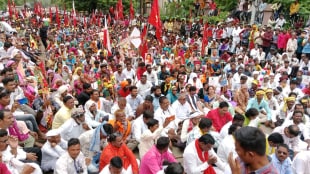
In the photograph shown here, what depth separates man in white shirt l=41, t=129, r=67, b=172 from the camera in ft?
15.5

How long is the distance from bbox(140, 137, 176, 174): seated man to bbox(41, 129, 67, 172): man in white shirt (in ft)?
4.03

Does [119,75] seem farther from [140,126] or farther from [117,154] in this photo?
[117,154]

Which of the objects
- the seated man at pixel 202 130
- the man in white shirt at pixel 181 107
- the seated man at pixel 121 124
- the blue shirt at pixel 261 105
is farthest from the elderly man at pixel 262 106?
the seated man at pixel 121 124

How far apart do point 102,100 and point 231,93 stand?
3431 mm

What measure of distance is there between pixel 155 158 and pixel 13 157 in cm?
168

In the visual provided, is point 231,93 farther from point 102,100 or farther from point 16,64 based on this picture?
point 16,64

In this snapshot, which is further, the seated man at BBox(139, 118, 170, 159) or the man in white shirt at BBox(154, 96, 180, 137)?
the man in white shirt at BBox(154, 96, 180, 137)

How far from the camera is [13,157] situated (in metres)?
4.13

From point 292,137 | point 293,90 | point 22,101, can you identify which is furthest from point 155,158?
point 293,90

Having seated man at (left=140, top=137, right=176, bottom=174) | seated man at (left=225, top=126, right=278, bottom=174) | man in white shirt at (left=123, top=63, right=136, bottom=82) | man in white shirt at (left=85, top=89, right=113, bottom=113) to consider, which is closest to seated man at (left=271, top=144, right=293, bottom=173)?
seated man at (left=140, top=137, right=176, bottom=174)

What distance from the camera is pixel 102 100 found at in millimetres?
6867

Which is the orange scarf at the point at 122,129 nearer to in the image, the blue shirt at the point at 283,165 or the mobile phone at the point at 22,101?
the mobile phone at the point at 22,101

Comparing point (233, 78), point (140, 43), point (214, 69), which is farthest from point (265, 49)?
point (140, 43)

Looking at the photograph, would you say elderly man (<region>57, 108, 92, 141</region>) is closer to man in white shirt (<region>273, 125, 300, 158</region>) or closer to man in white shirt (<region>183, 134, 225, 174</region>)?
man in white shirt (<region>183, 134, 225, 174</region>)
